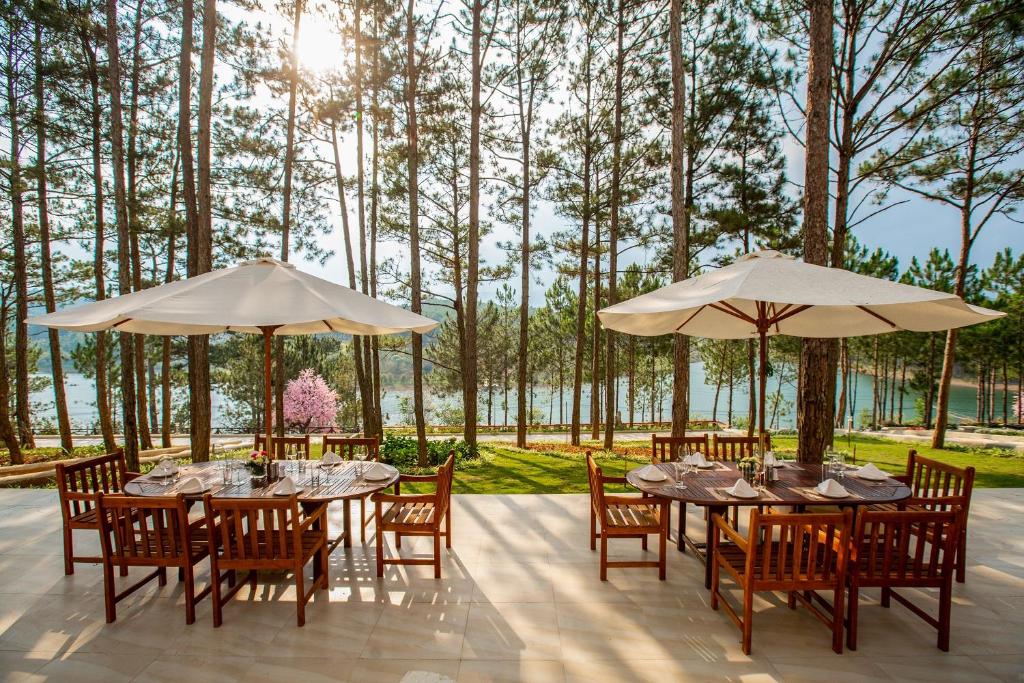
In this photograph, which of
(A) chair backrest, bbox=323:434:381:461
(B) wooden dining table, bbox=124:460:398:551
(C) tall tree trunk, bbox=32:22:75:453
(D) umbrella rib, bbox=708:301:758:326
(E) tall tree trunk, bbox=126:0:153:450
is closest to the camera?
(B) wooden dining table, bbox=124:460:398:551

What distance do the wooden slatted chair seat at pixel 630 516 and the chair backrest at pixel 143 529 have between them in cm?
273

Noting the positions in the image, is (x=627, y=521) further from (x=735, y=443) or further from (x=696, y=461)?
(x=735, y=443)

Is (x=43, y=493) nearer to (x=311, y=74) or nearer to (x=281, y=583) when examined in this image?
(x=281, y=583)

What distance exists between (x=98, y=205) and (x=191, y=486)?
9318mm

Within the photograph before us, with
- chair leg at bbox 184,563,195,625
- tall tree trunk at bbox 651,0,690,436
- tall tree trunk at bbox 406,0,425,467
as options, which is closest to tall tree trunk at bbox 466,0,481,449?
tall tree trunk at bbox 406,0,425,467

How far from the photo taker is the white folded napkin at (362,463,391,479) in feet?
11.9

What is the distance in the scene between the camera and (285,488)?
3211 millimetres

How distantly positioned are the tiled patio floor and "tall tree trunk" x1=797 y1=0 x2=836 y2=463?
151 centimetres

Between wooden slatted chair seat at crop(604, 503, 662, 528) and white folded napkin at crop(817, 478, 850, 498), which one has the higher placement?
white folded napkin at crop(817, 478, 850, 498)

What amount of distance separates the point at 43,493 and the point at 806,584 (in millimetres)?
7821

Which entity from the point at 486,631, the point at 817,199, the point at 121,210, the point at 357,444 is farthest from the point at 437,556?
the point at 121,210

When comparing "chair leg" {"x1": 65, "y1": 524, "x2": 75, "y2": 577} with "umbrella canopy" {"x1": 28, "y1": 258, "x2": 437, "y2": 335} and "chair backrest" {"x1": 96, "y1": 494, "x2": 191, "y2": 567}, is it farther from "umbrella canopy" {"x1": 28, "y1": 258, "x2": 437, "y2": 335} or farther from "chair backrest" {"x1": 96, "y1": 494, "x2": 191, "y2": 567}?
"umbrella canopy" {"x1": 28, "y1": 258, "x2": 437, "y2": 335}

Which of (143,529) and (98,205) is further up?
(98,205)

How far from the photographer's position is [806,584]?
2619mm
